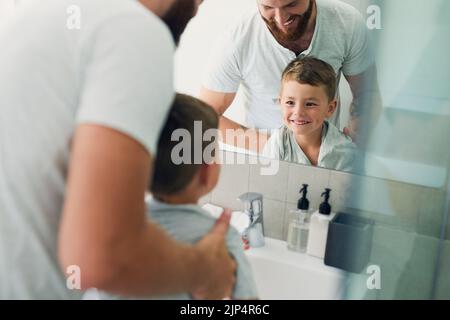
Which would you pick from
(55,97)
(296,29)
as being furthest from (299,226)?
(55,97)

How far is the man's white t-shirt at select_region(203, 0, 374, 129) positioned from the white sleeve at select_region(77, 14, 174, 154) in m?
0.35

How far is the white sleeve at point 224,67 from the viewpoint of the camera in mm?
833

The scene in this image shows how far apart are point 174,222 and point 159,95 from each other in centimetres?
19

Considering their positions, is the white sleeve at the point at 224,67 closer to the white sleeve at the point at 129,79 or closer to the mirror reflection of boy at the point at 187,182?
the mirror reflection of boy at the point at 187,182

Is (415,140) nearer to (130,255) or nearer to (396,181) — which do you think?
(396,181)

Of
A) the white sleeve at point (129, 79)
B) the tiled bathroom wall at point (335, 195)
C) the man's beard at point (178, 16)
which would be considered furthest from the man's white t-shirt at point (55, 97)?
the tiled bathroom wall at point (335, 195)

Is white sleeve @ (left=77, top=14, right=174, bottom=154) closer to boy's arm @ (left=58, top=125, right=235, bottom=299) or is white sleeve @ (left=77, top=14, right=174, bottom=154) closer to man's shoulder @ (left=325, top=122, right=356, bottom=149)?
boy's arm @ (left=58, top=125, right=235, bottom=299)

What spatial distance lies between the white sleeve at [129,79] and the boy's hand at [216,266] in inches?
6.6

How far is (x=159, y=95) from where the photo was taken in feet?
1.50

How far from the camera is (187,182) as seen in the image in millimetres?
595

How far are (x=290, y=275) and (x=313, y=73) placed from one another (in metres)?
0.36

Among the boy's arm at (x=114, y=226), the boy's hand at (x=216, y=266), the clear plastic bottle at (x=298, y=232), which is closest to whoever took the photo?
the boy's arm at (x=114, y=226)

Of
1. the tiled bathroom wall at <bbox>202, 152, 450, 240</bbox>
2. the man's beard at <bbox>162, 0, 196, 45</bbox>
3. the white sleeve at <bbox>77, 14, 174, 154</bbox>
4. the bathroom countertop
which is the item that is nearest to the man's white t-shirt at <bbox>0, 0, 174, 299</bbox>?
the white sleeve at <bbox>77, 14, 174, 154</bbox>

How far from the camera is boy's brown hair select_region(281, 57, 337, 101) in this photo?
0.79 m
